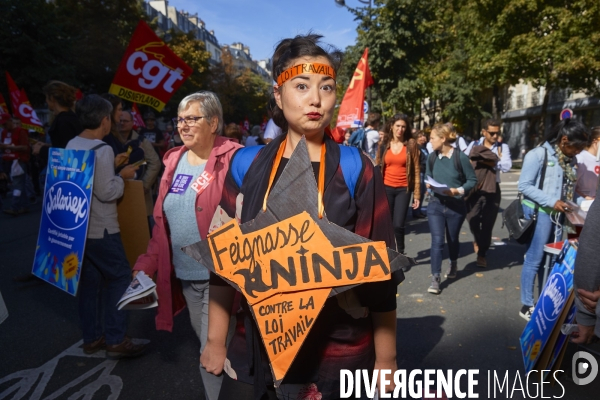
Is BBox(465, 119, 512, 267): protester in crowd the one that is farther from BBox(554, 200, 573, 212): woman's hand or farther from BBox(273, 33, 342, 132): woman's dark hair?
BBox(273, 33, 342, 132): woman's dark hair

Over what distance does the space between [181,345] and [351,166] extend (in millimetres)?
2976

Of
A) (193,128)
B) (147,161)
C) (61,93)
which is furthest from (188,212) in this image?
(61,93)

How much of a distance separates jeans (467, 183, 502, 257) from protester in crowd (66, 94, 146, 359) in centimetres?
465

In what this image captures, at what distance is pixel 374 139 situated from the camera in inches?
344

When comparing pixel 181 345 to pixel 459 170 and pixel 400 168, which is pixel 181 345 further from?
pixel 459 170

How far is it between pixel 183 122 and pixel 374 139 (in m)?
6.40

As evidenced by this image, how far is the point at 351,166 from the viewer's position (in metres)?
1.58

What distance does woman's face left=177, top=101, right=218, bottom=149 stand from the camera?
106 inches

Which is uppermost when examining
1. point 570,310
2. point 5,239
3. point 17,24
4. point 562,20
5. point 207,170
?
point 17,24

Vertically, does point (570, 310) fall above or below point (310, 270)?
below

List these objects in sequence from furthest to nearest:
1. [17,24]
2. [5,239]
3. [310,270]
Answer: [17,24], [5,239], [310,270]

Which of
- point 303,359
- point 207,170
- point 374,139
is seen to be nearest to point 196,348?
point 207,170

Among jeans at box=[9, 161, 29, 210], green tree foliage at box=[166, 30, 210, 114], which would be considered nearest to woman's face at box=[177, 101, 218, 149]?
jeans at box=[9, 161, 29, 210]

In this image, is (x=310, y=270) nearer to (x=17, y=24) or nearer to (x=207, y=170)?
(x=207, y=170)
